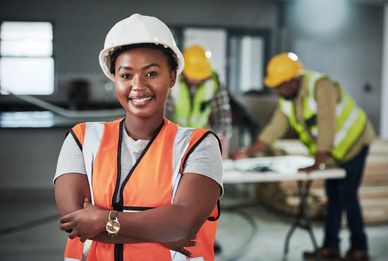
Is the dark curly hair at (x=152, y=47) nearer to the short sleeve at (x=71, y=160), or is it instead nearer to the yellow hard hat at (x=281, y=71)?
the short sleeve at (x=71, y=160)

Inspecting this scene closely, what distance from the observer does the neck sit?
1455 millimetres

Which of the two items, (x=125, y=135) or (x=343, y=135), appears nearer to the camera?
(x=125, y=135)

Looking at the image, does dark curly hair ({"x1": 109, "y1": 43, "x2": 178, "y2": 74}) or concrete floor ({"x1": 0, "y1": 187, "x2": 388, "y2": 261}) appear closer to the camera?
dark curly hair ({"x1": 109, "y1": 43, "x2": 178, "y2": 74})

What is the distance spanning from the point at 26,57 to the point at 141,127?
6995 millimetres

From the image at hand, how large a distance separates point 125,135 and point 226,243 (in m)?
3.91

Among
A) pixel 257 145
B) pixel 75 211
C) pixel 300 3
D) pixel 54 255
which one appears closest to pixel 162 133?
pixel 75 211

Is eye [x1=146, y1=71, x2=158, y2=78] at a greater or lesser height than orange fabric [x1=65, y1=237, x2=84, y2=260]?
greater

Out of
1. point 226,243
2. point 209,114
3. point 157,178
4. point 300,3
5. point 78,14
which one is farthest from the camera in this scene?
point 300,3

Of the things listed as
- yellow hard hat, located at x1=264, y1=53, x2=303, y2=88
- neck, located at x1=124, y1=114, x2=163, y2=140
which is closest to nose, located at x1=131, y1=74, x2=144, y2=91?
neck, located at x1=124, y1=114, x2=163, y2=140

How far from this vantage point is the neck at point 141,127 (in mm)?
1455

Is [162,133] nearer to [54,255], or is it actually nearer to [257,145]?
[257,145]

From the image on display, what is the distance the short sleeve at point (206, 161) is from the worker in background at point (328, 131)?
9.25 feet

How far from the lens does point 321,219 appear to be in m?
6.05

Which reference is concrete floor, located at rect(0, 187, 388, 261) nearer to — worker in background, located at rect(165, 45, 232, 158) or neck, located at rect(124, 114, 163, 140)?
worker in background, located at rect(165, 45, 232, 158)
